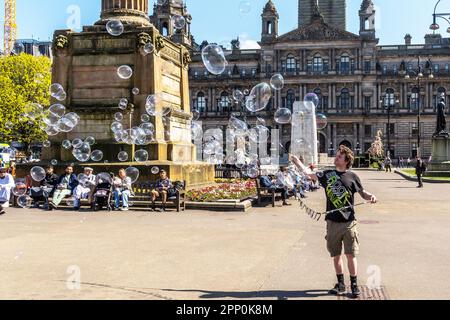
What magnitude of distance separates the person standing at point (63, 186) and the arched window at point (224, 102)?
262 ft

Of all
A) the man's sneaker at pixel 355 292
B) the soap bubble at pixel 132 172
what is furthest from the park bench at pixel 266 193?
the man's sneaker at pixel 355 292

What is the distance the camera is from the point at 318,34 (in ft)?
297

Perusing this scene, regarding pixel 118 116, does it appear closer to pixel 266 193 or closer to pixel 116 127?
pixel 116 127

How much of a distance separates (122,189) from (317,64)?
7999 cm

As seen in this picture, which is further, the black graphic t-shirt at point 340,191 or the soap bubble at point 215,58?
the soap bubble at point 215,58

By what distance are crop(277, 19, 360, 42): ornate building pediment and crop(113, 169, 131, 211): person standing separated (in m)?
79.4

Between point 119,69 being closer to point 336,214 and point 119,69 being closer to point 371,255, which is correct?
point 371,255

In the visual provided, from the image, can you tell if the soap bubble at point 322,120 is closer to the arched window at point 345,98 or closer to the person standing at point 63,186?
the person standing at point 63,186

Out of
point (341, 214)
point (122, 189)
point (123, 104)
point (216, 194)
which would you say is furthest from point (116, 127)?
point (341, 214)

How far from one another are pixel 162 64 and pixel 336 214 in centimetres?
1202

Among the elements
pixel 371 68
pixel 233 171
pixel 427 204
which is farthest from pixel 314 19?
pixel 427 204

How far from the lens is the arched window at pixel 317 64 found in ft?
300

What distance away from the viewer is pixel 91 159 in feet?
55.1

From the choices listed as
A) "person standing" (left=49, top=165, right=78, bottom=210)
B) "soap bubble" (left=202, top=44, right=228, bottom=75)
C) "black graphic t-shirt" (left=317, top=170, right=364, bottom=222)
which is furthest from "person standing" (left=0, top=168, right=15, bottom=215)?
"black graphic t-shirt" (left=317, top=170, right=364, bottom=222)
